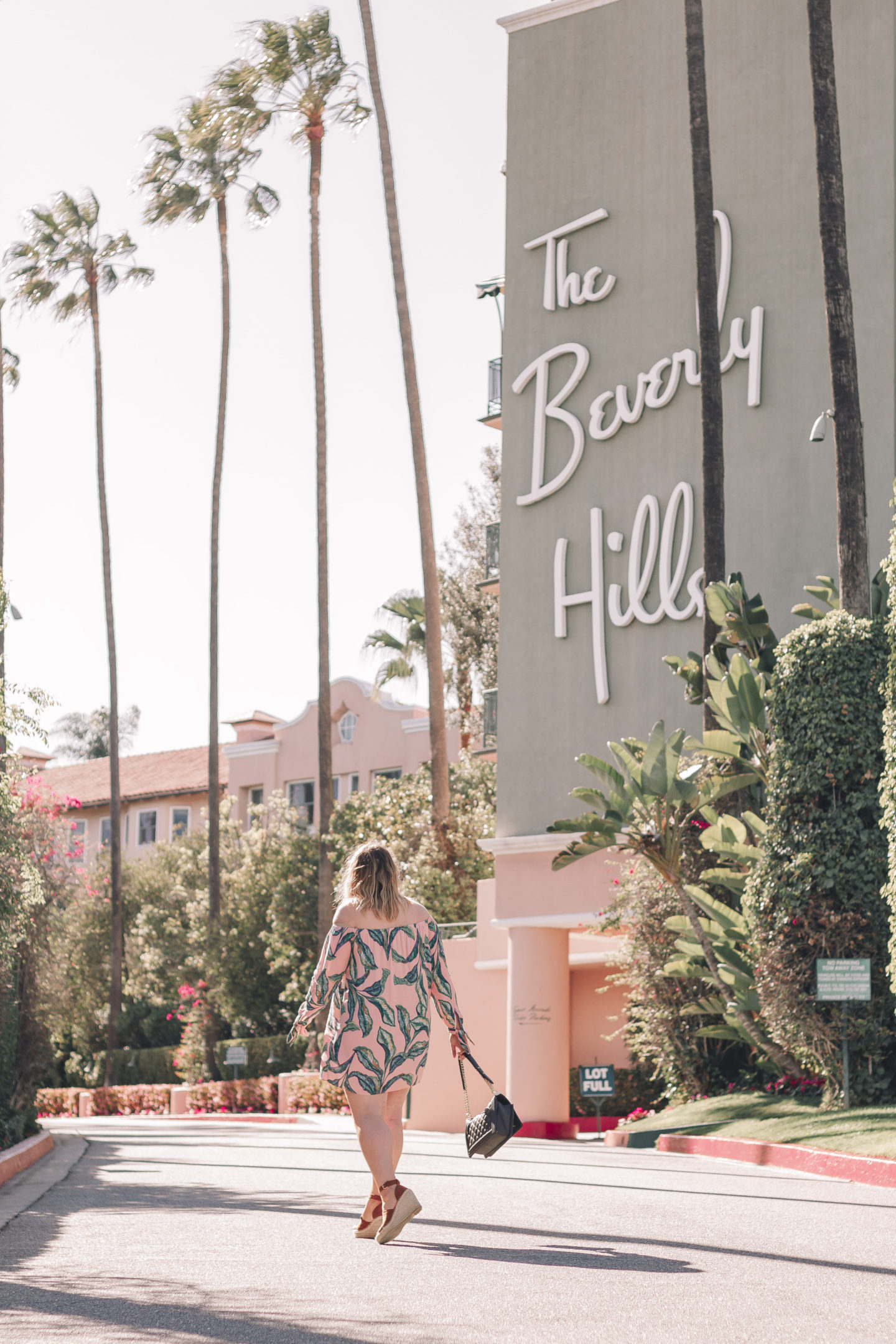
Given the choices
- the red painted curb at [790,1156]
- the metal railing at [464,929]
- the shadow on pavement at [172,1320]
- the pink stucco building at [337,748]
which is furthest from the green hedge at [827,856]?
the pink stucco building at [337,748]

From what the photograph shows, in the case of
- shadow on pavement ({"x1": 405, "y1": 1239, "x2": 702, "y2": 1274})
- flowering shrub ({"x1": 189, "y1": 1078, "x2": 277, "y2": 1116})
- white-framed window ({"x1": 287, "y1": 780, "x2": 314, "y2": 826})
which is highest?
white-framed window ({"x1": 287, "y1": 780, "x2": 314, "y2": 826})

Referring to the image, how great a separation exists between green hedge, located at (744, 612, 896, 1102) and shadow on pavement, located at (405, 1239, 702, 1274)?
30.6 ft

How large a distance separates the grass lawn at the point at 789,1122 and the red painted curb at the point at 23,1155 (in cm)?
665

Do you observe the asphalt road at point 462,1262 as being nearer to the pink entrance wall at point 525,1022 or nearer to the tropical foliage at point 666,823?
the tropical foliage at point 666,823

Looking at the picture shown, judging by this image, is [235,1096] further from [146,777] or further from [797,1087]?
[146,777]

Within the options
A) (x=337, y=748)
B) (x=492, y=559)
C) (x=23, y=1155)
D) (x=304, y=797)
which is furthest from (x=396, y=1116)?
(x=304, y=797)

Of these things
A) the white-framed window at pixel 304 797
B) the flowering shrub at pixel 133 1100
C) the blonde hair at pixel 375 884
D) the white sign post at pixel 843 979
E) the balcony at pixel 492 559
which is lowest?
the flowering shrub at pixel 133 1100

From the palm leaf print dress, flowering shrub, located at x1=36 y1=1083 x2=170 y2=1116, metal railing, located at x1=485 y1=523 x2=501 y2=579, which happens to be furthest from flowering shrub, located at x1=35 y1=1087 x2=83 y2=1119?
the palm leaf print dress

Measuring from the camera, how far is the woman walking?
704cm

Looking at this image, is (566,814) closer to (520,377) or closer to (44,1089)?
(520,377)

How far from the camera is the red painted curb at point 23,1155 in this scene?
12.9m

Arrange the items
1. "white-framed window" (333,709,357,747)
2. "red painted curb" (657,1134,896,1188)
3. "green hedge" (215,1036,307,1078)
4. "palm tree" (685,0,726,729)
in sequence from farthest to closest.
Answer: "white-framed window" (333,709,357,747) → "green hedge" (215,1036,307,1078) → "palm tree" (685,0,726,729) → "red painted curb" (657,1134,896,1188)

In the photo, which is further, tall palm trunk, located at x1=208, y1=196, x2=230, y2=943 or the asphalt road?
tall palm trunk, located at x1=208, y1=196, x2=230, y2=943

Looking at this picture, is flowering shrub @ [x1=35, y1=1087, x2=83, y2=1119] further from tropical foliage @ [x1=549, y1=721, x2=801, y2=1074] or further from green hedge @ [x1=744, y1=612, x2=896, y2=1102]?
green hedge @ [x1=744, y1=612, x2=896, y2=1102]
